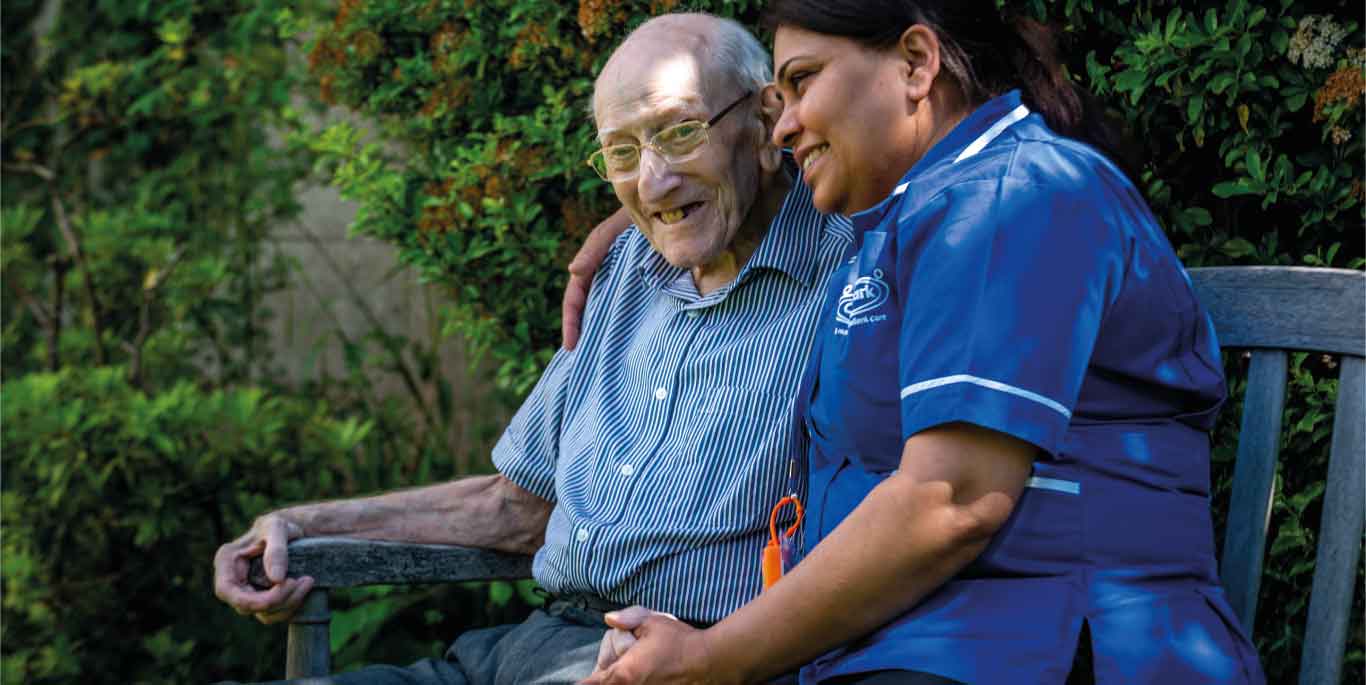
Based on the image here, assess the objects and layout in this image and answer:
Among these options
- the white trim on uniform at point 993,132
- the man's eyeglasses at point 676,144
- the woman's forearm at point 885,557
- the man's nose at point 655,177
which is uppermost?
the white trim on uniform at point 993,132

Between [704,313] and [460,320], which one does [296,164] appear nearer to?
[460,320]

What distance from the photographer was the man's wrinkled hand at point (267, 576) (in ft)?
9.02

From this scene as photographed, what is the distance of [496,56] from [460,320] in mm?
693

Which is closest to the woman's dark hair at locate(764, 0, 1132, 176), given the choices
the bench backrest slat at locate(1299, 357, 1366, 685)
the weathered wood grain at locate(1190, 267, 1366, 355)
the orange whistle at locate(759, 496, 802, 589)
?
the weathered wood grain at locate(1190, 267, 1366, 355)

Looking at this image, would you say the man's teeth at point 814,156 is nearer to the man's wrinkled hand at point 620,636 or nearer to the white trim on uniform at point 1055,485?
the white trim on uniform at point 1055,485

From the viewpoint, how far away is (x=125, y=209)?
5773mm

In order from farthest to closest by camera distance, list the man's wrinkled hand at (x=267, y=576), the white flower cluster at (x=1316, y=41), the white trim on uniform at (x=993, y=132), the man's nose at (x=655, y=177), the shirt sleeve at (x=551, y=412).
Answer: the shirt sleeve at (x=551, y=412) < the man's wrinkled hand at (x=267, y=576) < the man's nose at (x=655, y=177) < the white flower cluster at (x=1316, y=41) < the white trim on uniform at (x=993, y=132)

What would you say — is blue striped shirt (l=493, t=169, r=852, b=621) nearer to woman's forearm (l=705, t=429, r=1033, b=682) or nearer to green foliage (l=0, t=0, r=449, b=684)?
woman's forearm (l=705, t=429, r=1033, b=682)

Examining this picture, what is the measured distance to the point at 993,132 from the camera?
2102 millimetres

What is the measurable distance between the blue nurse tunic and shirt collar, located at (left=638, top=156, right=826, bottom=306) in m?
0.49

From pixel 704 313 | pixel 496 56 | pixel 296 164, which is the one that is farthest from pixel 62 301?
pixel 704 313

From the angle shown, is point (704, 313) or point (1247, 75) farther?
point (704, 313)

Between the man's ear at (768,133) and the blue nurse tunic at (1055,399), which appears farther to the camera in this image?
the man's ear at (768,133)

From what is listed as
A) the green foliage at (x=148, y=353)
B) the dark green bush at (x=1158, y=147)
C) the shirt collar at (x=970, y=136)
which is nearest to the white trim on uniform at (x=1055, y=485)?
the shirt collar at (x=970, y=136)
